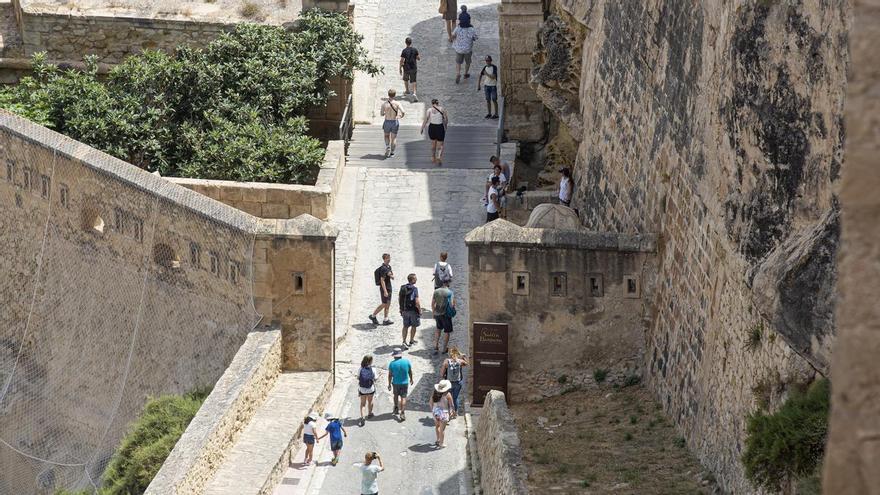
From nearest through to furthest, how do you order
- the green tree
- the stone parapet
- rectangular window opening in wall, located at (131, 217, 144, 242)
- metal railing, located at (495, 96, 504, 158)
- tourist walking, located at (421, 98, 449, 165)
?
the green tree
the stone parapet
rectangular window opening in wall, located at (131, 217, 144, 242)
tourist walking, located at (421, 98, 449, 165)
metal railing, located at (495, 96, 504, 158)

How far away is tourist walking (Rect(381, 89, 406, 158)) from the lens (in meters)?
26.0

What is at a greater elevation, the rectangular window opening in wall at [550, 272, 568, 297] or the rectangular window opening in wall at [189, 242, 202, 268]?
the rectangular window opening in wall at [189, 242, 202, 268]

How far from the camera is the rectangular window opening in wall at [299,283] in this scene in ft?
63.1

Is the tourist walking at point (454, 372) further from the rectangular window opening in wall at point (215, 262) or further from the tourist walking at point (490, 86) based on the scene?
the tourist walking at point (490, 86)

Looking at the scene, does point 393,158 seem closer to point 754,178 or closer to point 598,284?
point 598,284

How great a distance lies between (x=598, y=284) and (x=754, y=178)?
4.86m

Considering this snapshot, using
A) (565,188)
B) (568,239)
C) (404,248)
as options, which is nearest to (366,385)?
(568,239)

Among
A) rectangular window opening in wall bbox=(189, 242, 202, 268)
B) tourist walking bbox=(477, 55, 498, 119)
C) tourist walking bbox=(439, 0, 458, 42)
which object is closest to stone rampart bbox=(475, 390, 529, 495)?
rectangular window opening in wall bbox=(189, 242, 202, 268)

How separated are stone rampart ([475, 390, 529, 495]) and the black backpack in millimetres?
2078

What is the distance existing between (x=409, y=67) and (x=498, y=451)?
43.1 feet

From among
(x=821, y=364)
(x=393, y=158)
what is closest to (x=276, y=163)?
(x=393, y=158)

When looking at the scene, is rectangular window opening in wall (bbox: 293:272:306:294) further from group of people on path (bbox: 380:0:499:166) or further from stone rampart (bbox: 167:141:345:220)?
group of people on path (bbox: 380:0:499:166)

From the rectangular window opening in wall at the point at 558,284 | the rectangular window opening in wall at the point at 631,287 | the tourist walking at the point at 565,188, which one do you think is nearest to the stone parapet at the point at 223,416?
the rectangular window opening in wall at the point at 558,284

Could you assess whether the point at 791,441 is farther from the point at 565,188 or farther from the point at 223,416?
the point at 565,188
